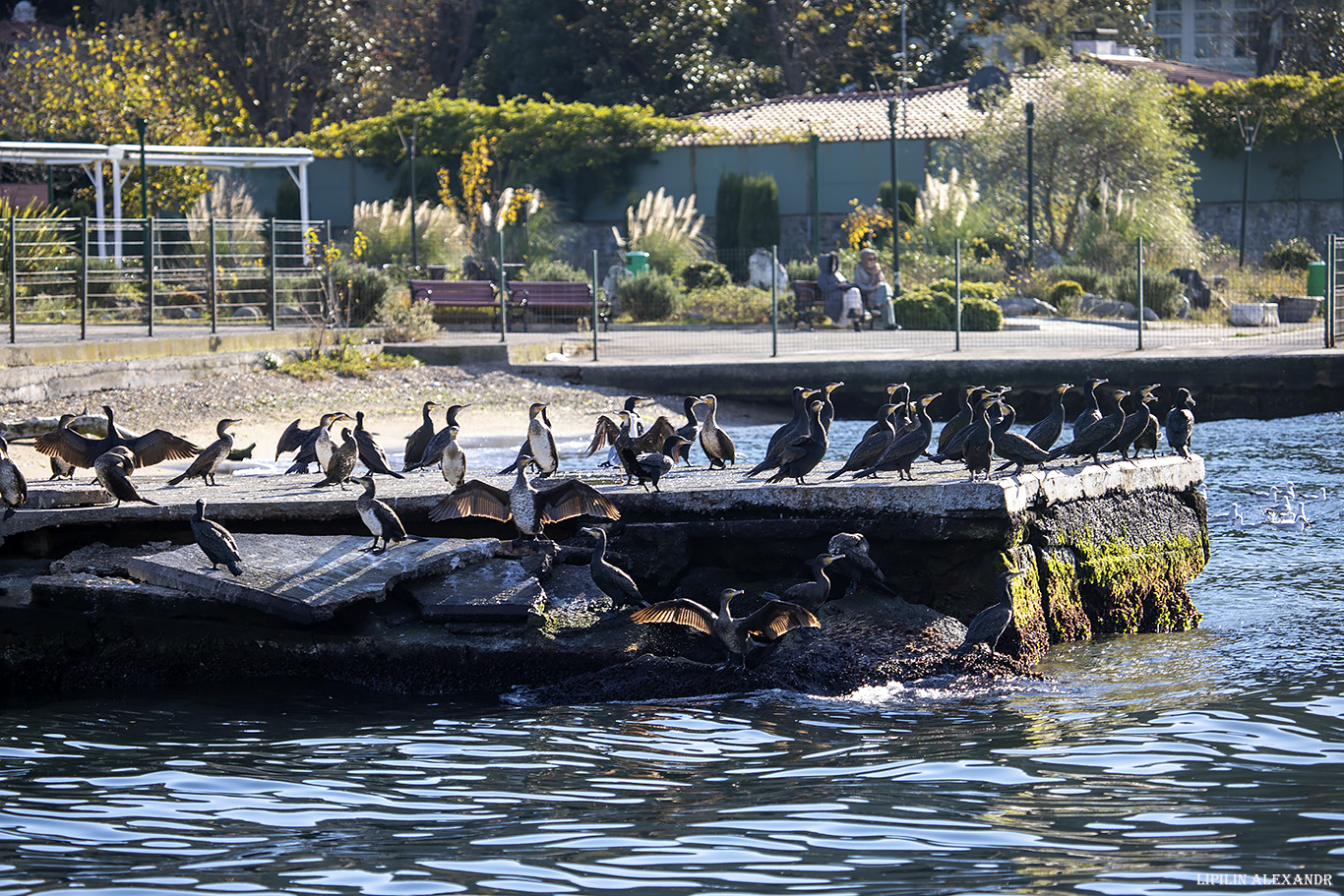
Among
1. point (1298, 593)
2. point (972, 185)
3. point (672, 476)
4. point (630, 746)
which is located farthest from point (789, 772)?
point (972, 185)

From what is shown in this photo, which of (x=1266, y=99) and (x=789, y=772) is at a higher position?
(x=1266, y=99)

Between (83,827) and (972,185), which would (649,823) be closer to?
(83,827)

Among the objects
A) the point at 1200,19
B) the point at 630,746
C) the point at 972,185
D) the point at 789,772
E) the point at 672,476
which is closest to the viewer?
the point at 789,772

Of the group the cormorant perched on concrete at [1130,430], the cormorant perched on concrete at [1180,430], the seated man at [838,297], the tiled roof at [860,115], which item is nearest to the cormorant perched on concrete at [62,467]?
the cormorant perched on concrete at [1130,430]

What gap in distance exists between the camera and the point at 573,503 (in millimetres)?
9734

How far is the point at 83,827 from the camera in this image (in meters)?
6.69

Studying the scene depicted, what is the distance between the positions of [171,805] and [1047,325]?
2182 centimetres

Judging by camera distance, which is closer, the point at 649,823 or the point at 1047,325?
the point at 649,823

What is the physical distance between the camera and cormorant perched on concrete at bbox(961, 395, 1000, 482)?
31.5 ft

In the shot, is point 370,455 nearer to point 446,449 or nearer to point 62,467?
point 446,449

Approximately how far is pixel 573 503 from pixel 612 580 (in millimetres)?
792

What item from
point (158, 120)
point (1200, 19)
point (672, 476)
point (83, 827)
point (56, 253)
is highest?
point (1200, 19)

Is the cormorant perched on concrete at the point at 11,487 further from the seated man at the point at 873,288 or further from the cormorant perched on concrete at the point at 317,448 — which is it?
the seated man at the point at 873,288

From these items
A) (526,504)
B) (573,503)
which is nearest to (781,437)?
(573,503)
